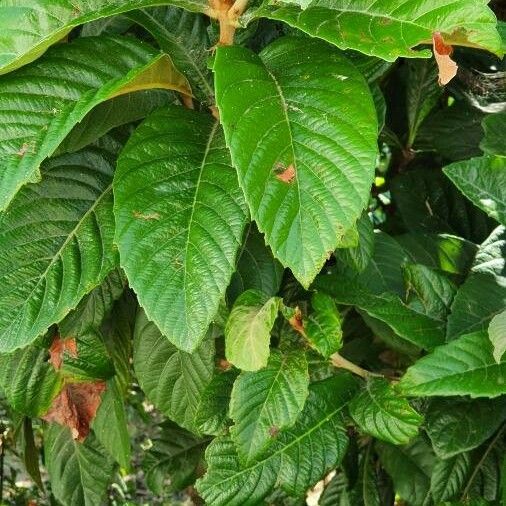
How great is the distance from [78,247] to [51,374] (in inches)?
12.1

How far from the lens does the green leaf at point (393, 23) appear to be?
889 mm

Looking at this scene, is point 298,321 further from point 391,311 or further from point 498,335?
point 498,335

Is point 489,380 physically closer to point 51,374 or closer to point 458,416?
point 458,416

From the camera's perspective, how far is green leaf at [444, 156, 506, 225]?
1.28m

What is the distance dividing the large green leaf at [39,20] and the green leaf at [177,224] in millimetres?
151

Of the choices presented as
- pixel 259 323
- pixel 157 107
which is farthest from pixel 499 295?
pixel 157 107

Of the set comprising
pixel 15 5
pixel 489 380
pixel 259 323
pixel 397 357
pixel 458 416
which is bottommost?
pixel 397 357

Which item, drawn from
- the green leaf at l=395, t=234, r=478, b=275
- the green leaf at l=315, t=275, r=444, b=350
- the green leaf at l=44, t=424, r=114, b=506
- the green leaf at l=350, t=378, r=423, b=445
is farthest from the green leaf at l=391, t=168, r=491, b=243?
the green leaf at l=44, t=424, r=114, b=506

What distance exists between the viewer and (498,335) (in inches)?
42.9

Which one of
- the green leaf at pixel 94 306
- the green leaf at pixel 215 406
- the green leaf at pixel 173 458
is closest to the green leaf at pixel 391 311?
the green leaf at pixel 215 406

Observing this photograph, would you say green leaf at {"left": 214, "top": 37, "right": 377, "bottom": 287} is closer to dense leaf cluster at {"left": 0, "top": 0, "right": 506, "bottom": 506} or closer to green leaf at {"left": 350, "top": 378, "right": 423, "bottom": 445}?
dense leaf cluster at {"left": 0, "top": 0, "right": 506, "bottom": 506}

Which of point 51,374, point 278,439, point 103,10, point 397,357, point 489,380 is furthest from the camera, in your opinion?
point 397,357

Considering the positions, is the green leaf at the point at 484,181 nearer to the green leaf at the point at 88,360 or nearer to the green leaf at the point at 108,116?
the green leaf at the point at 108,116

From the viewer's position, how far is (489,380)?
3.63ft
